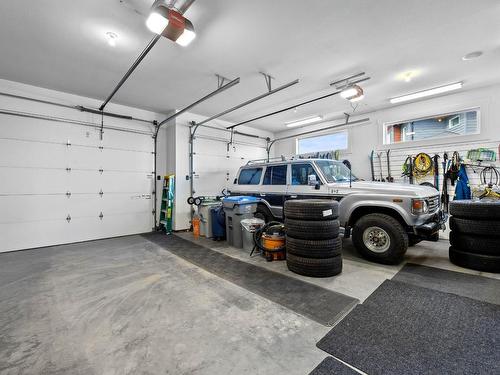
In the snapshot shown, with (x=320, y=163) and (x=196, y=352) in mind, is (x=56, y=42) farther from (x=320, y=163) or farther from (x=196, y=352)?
(x=320, y=163)

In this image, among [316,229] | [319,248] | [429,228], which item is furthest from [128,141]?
[429,228]

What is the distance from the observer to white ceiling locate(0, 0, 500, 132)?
2822 millimetres

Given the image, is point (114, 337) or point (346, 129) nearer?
point (114, 337)

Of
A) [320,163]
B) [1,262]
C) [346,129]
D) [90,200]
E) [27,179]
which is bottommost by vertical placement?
[1,262]

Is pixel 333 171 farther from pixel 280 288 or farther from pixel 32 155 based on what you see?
pixel 32 155

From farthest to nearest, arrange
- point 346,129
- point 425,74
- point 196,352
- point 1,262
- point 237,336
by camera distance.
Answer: point 346,129
point 425,74
point 1,262
point 237,336
point 196,352

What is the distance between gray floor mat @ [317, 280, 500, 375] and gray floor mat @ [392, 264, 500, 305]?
19 centimetres

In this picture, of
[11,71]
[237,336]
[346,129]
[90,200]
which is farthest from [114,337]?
[346,129]

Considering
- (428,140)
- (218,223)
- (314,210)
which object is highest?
(428,140)

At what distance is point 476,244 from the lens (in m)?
3.25

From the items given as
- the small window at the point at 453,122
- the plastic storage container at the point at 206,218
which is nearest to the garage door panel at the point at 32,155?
the plastic storage container at the point at 206,218

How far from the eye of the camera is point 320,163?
15.5ft

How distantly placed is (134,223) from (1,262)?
261cm

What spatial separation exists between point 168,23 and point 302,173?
135 inches
